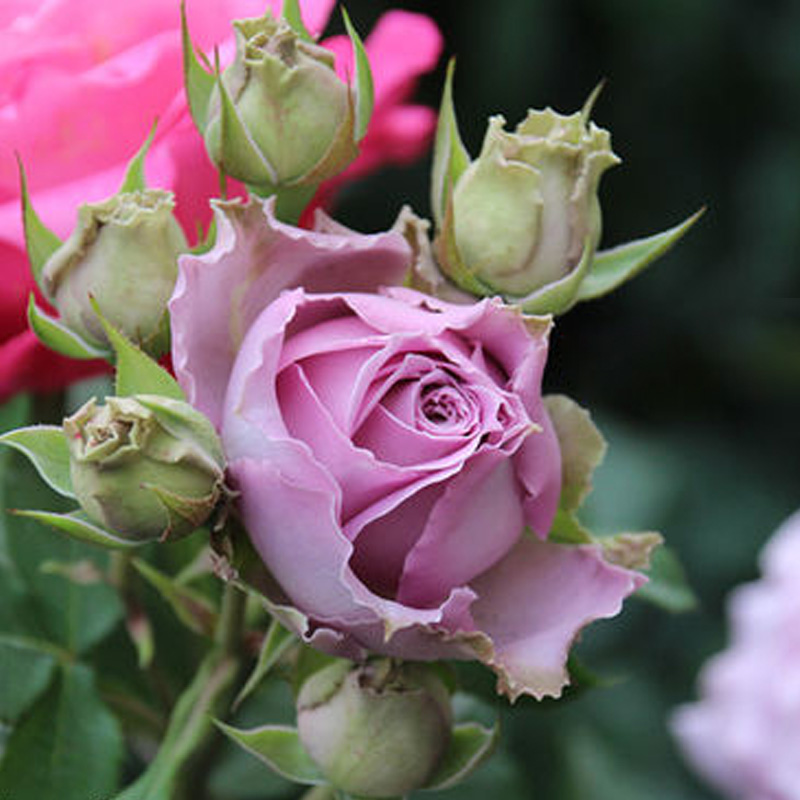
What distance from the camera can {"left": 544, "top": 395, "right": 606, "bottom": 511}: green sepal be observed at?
524 mm

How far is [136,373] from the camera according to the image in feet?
1.60

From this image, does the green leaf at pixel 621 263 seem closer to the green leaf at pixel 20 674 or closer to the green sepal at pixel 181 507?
the green sepal at pixel 181 507

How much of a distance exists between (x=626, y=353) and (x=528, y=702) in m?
1.06

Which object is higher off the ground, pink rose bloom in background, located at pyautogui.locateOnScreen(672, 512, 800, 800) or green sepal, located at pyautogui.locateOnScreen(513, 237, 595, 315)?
green sepal, located at pyautogui.locateOnScreen(513, 237, 595, 315)

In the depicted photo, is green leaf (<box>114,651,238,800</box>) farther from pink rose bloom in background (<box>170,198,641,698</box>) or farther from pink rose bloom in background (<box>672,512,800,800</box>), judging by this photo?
pink rose bloom in background (<box>672,512,800,800</box>)

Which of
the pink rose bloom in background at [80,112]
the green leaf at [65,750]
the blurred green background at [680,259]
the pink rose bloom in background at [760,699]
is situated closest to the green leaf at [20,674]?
the green leaf at [65,750]

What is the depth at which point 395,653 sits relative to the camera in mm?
488

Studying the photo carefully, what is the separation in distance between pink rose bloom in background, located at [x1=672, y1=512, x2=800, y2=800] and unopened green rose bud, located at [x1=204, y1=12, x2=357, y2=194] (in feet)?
1.80

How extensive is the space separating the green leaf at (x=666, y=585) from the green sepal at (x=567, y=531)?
0.54ft

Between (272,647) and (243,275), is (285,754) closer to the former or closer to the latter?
(272,647)

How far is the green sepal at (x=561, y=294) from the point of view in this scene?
54 centimetres

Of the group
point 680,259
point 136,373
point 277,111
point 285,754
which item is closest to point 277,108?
point 277,111

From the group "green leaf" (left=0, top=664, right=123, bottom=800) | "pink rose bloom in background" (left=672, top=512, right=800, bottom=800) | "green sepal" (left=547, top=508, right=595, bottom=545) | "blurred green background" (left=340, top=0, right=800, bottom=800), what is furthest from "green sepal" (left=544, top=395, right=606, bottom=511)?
"blurred green background" (left=340, top=0, right=800, bottom=800)

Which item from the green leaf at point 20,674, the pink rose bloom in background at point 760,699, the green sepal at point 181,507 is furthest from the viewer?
the pink rose bloom in background at point 760,699
